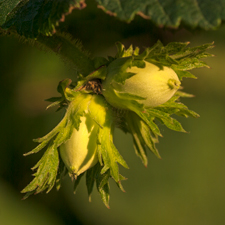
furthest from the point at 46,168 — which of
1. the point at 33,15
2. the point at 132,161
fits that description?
the point at 132,161

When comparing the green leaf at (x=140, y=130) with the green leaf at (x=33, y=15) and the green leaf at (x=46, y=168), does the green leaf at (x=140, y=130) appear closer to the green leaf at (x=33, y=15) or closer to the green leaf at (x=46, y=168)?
the green leaf at (x=46, y=168)

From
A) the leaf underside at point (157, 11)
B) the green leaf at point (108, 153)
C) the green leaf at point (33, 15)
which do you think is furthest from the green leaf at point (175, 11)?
the green leaf at point (108, 153)

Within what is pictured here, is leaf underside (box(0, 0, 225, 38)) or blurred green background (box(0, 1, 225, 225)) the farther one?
blurred green background (box(0, 1, 225, 225))

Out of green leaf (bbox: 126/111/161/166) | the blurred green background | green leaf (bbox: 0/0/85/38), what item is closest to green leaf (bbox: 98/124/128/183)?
green leaf (bbox: 126/111/161/166)

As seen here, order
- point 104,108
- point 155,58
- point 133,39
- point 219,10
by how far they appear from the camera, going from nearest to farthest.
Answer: point 219,10 → point 155,58 → point 104,108 → point 133,39

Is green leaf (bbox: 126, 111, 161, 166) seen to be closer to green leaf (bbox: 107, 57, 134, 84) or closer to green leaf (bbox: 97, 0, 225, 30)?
green leaf (bbox: 107, 57, 134, 84)

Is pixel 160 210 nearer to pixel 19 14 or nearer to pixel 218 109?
pixel 218 109

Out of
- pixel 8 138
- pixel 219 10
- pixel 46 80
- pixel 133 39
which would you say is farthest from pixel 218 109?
pixel 219 10
